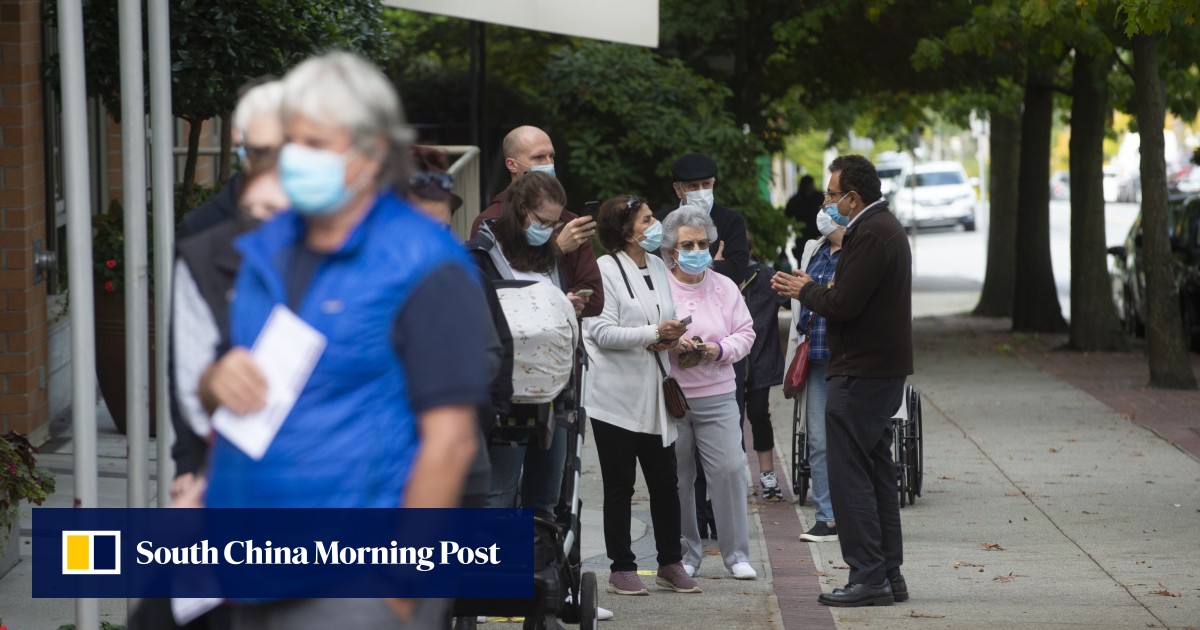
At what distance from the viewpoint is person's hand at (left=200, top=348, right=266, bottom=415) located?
115 inches

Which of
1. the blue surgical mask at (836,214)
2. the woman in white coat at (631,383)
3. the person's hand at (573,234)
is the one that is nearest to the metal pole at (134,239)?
the person's hand at (573,234)

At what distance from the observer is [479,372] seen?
117 inches

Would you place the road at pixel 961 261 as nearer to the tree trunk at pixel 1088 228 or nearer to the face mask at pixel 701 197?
the tree trunk at pixel 1088 228

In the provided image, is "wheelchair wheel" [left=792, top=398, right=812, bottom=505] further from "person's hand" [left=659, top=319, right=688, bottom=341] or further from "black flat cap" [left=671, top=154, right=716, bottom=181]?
"person's hand" [left=659, top=319, right=688, bottom=341]

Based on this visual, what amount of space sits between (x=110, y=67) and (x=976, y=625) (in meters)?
5.62

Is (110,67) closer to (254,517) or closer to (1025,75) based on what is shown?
(254,517)

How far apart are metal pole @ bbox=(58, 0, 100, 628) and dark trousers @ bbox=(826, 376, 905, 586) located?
129 inches

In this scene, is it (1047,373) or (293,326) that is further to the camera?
(1047,373)

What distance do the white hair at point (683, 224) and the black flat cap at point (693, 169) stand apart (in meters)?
1.07

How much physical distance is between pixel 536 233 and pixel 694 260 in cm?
168

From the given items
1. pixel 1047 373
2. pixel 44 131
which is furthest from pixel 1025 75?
pixel 44 131

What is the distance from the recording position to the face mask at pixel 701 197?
8.45 meters

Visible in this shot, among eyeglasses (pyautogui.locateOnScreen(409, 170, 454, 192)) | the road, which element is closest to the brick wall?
eyeglasses (pyautogui.locateOnScreen(409, 170, 454, 192))

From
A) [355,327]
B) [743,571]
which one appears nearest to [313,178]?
[355,327]
